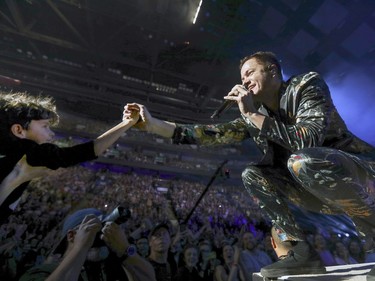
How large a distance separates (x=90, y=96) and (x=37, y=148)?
Answer: 14.2 metres

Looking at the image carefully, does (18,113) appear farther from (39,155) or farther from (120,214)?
(120,214)

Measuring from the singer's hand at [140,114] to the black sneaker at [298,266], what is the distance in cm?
119

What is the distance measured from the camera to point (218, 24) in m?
7.28

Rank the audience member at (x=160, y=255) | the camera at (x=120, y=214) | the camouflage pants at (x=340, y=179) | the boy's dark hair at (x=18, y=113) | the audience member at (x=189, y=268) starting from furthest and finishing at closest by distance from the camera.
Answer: the audience member at (x=189, y=268) < the audience member at (x=160, y=255) < the camera at (x=120, y=214) < the boy's dark hair at (x=18, y=113) < the camouflage pants at (x=340, y=179)

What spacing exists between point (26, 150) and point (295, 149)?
1.86 meters

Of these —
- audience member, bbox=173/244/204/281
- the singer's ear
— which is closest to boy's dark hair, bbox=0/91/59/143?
the singer's ear

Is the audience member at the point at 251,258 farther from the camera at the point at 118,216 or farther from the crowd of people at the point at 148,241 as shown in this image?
the camera at the point at 118,216

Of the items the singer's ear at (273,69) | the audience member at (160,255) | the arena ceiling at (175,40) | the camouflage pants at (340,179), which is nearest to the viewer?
the camouflage pants at (340,179)

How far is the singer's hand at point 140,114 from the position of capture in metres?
1.74

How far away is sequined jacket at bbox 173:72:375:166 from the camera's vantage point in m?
1.16

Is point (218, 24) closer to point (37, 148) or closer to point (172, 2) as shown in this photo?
point (172, 2)

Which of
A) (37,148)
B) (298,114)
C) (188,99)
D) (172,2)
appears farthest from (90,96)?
(298,114)

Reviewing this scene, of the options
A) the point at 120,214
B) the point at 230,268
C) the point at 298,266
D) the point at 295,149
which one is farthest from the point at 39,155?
the point at 230,268

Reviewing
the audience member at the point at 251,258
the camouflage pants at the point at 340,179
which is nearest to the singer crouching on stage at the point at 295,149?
the camouflage pants at the point at 340,179
